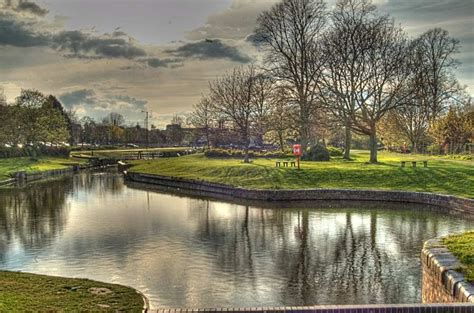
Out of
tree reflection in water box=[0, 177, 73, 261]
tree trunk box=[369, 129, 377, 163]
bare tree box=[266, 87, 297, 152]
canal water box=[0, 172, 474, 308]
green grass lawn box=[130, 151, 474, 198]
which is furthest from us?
bare tree box=[266, 87, 297, 152]

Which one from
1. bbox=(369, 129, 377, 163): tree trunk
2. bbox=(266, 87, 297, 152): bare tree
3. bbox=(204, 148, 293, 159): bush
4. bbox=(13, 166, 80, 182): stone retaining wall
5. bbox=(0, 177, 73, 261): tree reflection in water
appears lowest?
bbox=(0, 177, 73, 261): tree reflection in water

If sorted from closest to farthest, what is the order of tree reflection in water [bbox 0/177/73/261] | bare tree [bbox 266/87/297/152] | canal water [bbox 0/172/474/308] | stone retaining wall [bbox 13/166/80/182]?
canal water [bbox 0/172/474/308], tree reflection in water [bbox 0/177/73/261], bare tree [bbox 266/87/297/152], stone retaining wall [bbox 13/166/80/182]

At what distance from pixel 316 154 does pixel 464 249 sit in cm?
3683

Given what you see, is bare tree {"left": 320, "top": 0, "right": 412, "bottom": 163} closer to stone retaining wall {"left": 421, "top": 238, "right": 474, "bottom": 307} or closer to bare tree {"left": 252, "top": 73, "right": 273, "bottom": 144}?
bare tree {"left": 252, "top": 73, "right": 273, "bottom": 144}

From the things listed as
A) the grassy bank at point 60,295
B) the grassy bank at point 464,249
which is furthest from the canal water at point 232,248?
the grassy bank at point 464,249

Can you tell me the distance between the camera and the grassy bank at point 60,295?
10430mm

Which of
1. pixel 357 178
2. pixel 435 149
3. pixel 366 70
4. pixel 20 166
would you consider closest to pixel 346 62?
pixel 366 70

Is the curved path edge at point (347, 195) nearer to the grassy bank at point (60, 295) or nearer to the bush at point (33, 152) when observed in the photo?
the grassy bank at point (60, 295)

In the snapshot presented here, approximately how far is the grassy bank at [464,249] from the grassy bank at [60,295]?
714 cm

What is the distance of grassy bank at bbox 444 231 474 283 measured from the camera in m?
10.4

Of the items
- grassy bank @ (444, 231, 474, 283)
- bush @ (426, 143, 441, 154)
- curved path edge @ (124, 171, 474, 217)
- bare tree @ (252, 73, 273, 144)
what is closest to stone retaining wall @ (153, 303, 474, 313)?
grassy bank @ (444, 231, 474, 283)

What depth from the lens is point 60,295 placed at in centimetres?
1145

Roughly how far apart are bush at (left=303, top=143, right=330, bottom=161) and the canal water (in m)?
19.2

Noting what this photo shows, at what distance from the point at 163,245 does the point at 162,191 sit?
20753 millimetres
